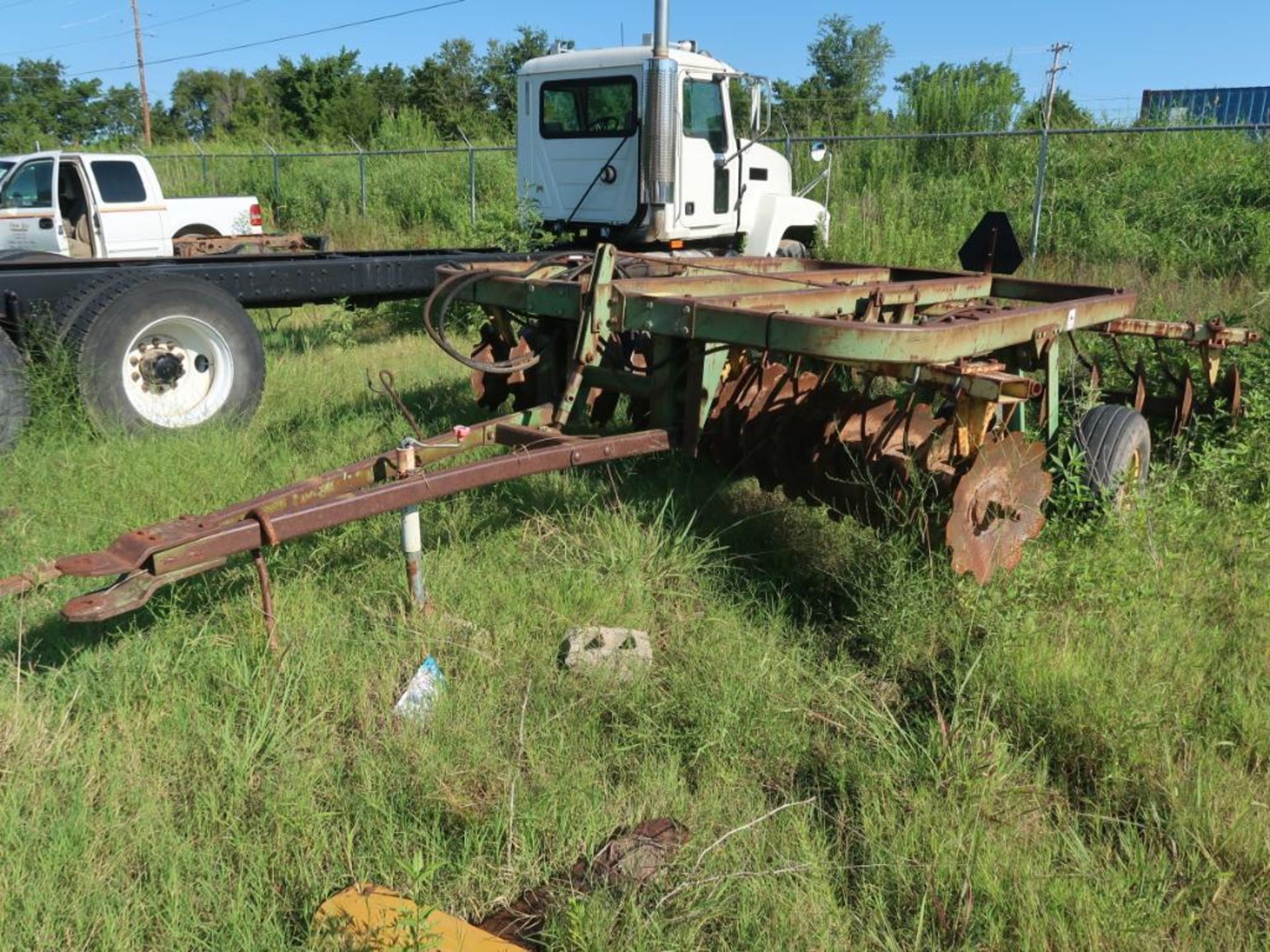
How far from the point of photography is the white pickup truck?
11469 millimetres

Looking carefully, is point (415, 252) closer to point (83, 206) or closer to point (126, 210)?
point (126, 210)

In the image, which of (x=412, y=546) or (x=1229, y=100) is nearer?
(x=412, y=546)

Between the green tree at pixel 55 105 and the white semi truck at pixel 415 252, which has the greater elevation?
the green tree at pixel 55 105

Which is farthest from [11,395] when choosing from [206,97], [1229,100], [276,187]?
[206,97]

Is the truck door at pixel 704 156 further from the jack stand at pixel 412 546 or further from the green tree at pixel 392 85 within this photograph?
the green tree at pixel 392 85

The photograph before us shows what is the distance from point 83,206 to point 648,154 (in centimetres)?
692

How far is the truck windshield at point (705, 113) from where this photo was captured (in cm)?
955

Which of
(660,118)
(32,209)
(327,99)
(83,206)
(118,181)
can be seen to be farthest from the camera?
(327,99)

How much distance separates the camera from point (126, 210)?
38.8ft

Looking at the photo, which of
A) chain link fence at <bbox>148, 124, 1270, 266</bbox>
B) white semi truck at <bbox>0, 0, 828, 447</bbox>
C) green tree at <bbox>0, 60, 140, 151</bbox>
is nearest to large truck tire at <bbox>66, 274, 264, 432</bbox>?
white semi truck at <bbox>0, 0, 828, 447</bbox>

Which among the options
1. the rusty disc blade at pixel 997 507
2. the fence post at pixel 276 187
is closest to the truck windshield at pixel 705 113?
the rusty disc blade at pixel 997 507

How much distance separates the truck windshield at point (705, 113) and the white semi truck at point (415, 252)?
0.05 ft

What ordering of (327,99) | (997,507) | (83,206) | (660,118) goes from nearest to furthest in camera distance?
(997,507)
(660,118)
(83,206)
(327,99)

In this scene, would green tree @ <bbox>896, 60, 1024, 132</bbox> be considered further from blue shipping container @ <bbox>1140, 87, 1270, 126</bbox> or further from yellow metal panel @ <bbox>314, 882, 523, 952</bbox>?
yellow metal panel @ <bbox>314, 882, 523, 952</bbox>
